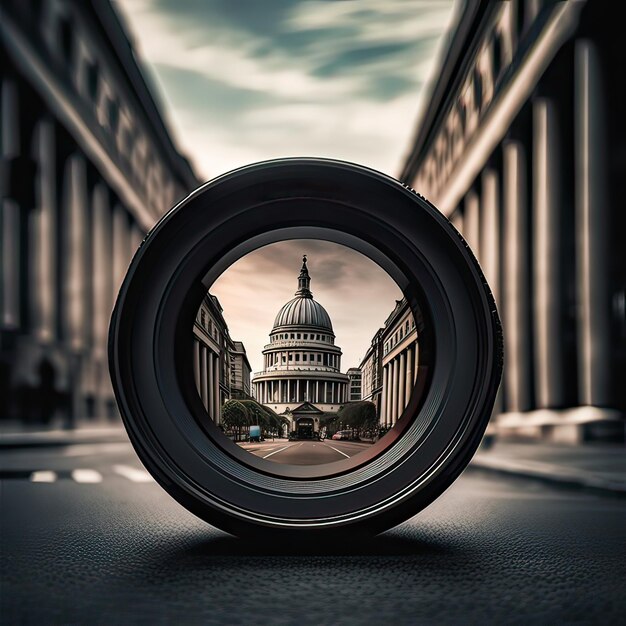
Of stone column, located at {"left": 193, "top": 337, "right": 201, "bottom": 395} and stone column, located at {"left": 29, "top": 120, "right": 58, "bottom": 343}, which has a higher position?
stone column, located at {"left": 29, "top": 120, "right": 58, "bottom": 343}

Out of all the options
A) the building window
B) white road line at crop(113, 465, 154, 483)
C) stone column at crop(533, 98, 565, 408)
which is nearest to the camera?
white road line at crop(113, 465, 154, 483)

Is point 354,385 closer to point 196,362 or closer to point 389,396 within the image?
point 389,396

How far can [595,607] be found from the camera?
200 cm

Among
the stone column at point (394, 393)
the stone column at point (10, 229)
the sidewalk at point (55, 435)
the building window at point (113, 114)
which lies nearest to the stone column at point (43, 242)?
the stone column at point (10, 229)

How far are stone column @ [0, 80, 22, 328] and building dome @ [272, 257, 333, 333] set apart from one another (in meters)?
30.5

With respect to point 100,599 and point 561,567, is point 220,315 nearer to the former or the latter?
point 100,599

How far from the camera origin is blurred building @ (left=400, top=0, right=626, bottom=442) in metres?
20.3

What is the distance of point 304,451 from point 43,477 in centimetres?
540

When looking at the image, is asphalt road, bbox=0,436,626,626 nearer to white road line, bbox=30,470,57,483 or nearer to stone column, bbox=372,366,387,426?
stone column, bbox=372,366,387,426

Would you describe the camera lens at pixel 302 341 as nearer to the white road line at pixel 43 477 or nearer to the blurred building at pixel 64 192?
the white road line at pixel 43 477

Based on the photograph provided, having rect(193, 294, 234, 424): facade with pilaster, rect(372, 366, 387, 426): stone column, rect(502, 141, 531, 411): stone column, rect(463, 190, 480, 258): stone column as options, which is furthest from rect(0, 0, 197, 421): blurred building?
rect(372, 366, 387, 426): stone column

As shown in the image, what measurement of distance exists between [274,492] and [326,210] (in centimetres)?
83

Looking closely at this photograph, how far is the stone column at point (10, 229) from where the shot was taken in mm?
31484

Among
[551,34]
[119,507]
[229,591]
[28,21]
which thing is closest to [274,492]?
[229,591]
